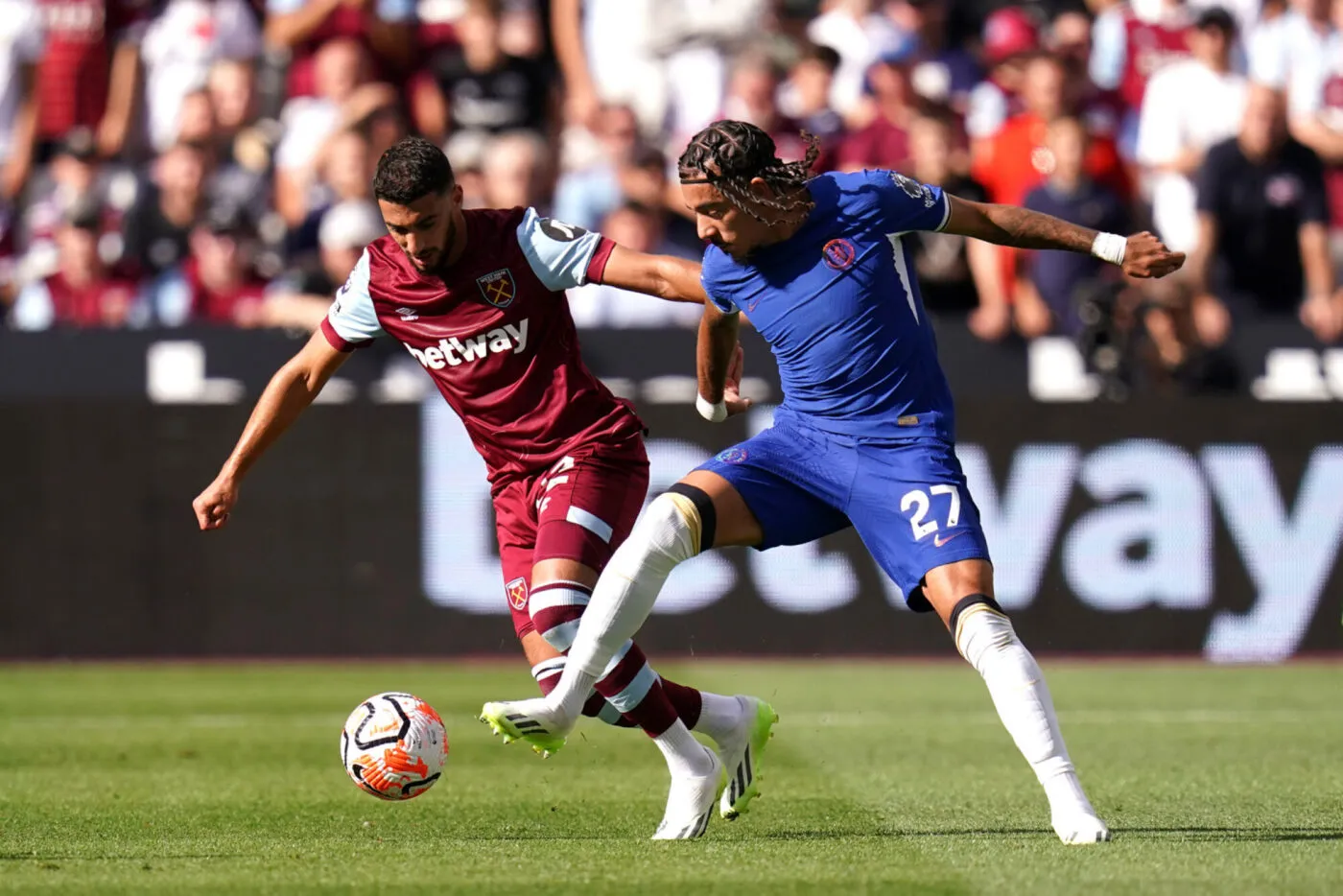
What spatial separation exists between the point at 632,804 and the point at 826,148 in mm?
8335

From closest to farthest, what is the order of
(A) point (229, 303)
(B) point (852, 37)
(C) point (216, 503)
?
(C) point (216, 503) < (A) point (229, 303) < (B) point (852, 37)

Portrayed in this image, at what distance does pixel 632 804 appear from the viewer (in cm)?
781

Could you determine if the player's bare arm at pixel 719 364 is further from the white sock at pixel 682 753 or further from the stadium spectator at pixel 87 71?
the stadium spectator at pixel 87 71

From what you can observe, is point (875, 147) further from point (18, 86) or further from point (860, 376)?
point (860, 376)

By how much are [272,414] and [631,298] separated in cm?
739

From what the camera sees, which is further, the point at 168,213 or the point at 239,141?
the point at 239,141

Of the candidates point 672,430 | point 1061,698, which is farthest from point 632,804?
point 672,430

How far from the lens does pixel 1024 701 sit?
6.33 meters

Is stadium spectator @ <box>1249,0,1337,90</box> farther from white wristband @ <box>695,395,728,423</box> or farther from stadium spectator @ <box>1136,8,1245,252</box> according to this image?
white wristband @ <box>695,395,728,423</box>

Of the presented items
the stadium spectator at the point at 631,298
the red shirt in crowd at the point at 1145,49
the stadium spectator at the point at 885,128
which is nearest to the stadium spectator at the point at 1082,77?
the red shirt in crowd at the point at 1145,49

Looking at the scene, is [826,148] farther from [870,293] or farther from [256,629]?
[870,293]

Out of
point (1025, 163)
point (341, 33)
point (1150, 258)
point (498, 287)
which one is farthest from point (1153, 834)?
point (341, 33)

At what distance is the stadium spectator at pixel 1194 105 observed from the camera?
15609 mm

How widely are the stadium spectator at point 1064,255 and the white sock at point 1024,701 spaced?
8046 millimetres
